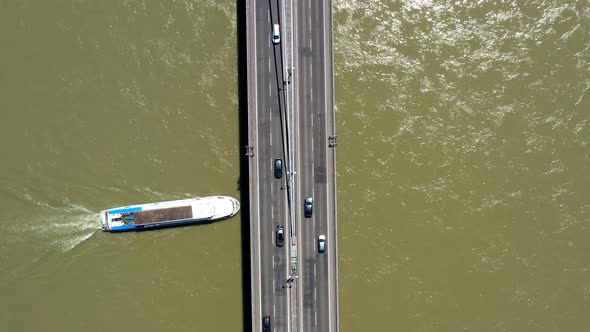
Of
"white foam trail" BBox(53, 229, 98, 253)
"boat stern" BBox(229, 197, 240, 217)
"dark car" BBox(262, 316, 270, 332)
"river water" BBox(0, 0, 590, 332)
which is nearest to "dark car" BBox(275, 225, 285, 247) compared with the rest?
"river water" BBox(0, 0, 590, 332)

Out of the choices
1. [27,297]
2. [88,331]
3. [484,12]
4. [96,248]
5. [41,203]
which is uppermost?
[484,12]

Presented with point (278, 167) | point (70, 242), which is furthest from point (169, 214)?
point (278, 167)

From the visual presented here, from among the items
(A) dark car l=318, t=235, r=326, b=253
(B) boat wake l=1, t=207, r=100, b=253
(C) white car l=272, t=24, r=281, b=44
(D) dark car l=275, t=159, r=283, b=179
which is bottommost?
(A) dark car l=318, t=235, r=326, b=253

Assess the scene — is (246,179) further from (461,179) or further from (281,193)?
(461,179)

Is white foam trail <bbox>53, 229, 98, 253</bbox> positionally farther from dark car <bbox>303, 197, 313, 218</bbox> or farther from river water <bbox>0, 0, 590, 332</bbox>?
dark car <bbox>303, 197, 313, 218</bbox>

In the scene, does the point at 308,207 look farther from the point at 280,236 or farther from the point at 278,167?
the point at 278,167

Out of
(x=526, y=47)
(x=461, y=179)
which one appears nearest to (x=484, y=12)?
(x=526, y=47)
